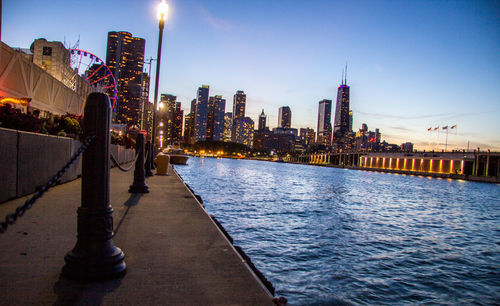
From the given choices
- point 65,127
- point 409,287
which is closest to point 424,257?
point 409,287

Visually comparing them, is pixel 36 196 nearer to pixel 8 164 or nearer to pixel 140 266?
pixel 140 266

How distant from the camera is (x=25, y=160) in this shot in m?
7.52

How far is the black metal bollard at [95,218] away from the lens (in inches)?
123

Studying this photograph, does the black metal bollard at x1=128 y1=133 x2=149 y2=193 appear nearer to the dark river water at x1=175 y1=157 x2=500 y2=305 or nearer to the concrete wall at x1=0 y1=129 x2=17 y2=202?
the concrete wall at x1=0 y1=129 x2=17 y2=202

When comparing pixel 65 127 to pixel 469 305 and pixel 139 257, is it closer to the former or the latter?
pixel 139 257

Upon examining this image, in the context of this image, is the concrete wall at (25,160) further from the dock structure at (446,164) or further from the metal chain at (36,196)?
the dock structure at (446,164)

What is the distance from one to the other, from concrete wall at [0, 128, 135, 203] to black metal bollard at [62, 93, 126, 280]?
4.59m

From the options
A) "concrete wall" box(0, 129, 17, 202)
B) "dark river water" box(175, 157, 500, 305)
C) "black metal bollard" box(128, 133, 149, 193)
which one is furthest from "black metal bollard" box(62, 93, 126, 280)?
"black metal bollard" box(128, 133, 149, 193)

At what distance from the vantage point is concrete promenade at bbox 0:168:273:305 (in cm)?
278

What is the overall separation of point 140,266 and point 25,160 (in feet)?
19.1

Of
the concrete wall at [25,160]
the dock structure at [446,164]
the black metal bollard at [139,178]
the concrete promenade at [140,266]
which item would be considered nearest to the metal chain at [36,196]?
the concrete promenade at [140,266]

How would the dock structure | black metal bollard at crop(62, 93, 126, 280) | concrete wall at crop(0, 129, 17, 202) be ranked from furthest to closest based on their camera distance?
the dock structure, concrete wall at crop(0, 129, 17, 202), black metal bollard at crop(62, 93, 126, 280)

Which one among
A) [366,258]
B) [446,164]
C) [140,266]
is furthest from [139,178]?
[446,164]

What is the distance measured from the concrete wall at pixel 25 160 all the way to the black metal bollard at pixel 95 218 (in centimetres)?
459
